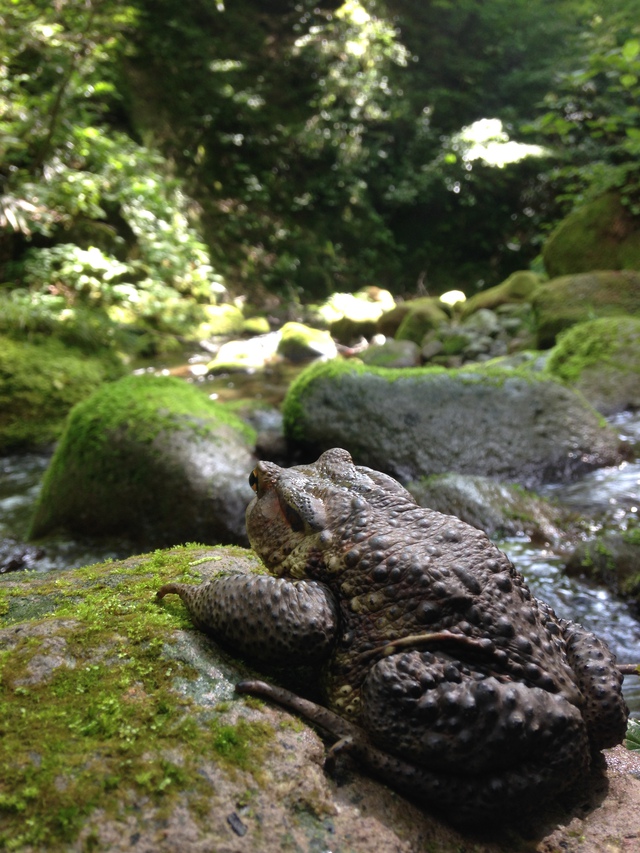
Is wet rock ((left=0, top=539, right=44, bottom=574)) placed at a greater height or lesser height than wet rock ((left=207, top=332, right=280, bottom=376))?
lesser

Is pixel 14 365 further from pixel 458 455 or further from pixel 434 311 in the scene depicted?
pixel 434 311

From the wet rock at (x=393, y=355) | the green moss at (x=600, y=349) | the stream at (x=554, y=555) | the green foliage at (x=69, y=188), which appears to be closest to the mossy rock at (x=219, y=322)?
the green foliage at (x=69, y=188)

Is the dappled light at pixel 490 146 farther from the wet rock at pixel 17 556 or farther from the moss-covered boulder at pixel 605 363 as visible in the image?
the wet rock at pixel 17 556

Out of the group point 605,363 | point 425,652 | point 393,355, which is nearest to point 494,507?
point 425,652

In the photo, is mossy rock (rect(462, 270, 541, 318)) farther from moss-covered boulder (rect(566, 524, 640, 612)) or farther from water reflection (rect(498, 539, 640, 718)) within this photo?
moss-covered boulder (rect(566, 524, 640, 612))

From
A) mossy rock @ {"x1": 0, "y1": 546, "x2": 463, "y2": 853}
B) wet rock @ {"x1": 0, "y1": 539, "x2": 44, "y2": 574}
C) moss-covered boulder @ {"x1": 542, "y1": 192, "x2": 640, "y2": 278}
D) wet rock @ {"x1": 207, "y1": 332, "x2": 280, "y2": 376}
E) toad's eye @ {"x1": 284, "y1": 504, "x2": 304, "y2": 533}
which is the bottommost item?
wet rock @ {"x1": 0, "y1": 539, "x2": 44, "y2": 574}

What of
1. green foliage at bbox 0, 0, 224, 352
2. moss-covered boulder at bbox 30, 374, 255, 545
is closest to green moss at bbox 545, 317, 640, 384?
moss-covered boulder at bbox 30, 374, 255, 545

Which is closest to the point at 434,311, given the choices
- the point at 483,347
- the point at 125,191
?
the point at 483,347
